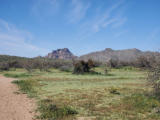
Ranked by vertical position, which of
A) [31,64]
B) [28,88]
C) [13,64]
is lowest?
[28,88]

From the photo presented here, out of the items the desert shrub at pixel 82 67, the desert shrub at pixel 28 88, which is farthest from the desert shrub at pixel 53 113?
the desert shrub at pixel 82 67

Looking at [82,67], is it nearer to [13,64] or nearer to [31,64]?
[31,64]

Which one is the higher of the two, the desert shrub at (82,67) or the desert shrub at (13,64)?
the desert shrub at (13,64)

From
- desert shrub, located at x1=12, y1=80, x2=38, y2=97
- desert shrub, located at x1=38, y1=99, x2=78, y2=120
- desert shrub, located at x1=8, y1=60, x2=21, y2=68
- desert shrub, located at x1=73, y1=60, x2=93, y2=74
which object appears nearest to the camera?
desert shrub, located at x1=38, y1=99, x2=78, y2=120

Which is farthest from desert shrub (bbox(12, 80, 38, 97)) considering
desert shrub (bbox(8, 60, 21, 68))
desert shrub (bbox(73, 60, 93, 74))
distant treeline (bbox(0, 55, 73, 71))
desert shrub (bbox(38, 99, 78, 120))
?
desert shrub (bbox(8, 60, 21, 68))

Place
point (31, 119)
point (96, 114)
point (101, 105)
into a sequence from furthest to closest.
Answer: point (101, 105) < point (96, 114) < point (31, 119)

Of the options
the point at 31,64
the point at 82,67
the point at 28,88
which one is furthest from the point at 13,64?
the point at 28,88

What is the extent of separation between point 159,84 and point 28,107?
7.54 m

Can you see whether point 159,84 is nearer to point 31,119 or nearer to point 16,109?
point 31,119

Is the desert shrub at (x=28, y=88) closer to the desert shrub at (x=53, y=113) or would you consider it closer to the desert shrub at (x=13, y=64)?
the desert shrub at (x=53, y=113)

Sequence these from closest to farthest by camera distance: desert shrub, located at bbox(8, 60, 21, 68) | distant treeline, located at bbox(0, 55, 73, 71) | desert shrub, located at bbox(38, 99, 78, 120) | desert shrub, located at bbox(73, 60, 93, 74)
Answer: desert shrub, located at bbox(38, 99, 78, 120), desert shrub, located at bbox(73, 60, 93, 74), distant treeline, located at bbox(0, 55, 73, 71), desert shrub, located at bbox(8, 60, 21, 68)

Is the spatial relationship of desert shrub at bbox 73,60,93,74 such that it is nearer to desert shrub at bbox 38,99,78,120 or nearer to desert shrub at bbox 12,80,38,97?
desert shrub at bbox 12,80,38,97

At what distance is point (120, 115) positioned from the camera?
6734 mm

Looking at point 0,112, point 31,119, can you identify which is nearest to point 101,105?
point 31,119
